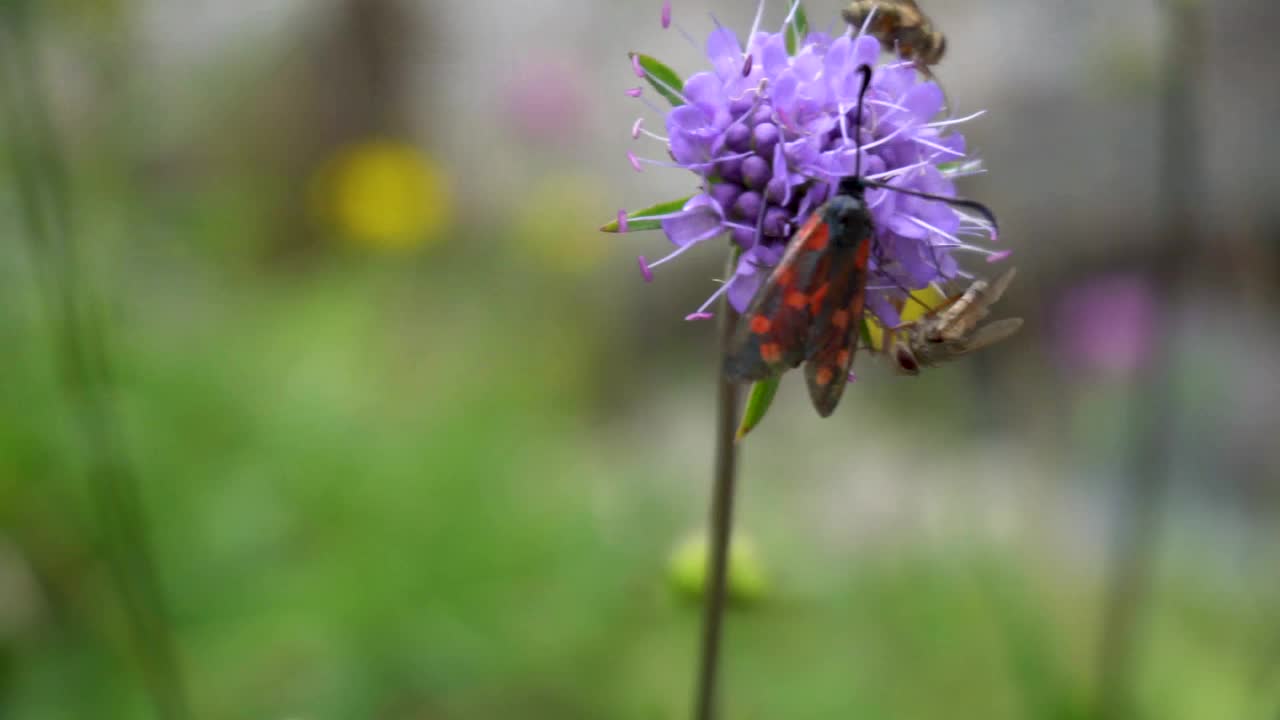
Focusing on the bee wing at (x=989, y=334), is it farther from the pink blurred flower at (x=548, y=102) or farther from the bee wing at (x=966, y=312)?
the pink blurred flower at (x=548, y=102)

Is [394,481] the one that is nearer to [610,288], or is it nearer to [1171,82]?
[610,288]

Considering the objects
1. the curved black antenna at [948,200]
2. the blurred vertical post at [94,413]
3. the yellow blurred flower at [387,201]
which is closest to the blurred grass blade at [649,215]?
the curved black antenna at [948,200]

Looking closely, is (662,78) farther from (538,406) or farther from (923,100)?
(538,406)

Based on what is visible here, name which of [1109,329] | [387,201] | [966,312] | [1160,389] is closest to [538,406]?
[387,201]

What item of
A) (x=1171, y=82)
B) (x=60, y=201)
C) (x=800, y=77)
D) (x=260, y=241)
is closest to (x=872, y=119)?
(x=800, y=77)

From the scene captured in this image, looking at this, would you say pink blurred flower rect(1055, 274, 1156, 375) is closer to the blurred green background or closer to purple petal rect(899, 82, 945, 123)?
the blurred green background

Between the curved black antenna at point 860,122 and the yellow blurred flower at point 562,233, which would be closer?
the curved black antenna at point 860,122

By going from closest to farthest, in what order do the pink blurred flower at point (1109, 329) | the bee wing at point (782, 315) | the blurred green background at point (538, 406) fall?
the bee wing at point (782, 315) < the blurred green background at point (538, 406) < the pink blurred flower at point (1109, 329)

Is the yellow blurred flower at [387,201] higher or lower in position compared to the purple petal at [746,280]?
lower
